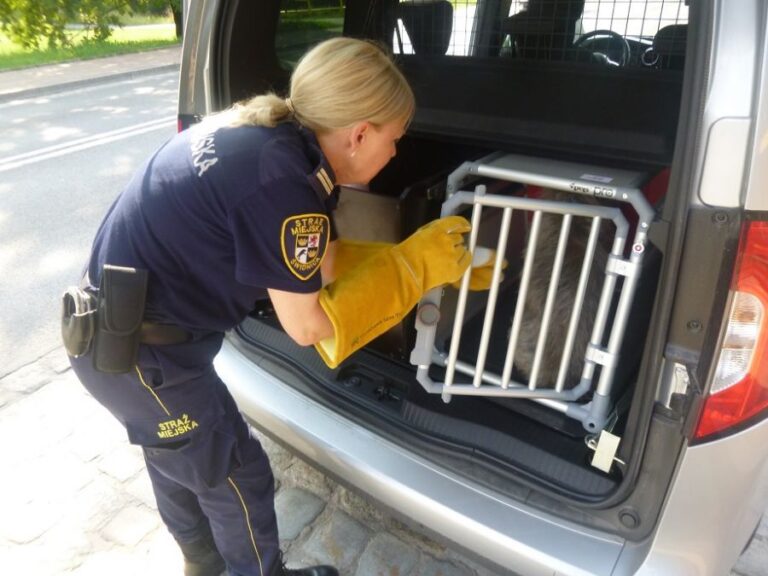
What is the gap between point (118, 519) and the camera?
83.0 inches

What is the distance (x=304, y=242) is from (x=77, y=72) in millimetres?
12062

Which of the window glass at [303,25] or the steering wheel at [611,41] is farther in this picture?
the steering wheel at [611,41]

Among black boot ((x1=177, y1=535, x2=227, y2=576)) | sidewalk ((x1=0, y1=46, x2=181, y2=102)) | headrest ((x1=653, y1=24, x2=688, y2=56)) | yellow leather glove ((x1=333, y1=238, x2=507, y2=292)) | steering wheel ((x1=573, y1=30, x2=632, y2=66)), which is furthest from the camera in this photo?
sidewalk ((x1=0, y1=46, x2=181, y2=102))

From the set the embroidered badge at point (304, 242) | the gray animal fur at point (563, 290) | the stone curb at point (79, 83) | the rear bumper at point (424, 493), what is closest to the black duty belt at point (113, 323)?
the embroidered badge at point (304, 242)

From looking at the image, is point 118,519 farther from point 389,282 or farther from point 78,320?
point 389,282

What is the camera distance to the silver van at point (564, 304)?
1079 millimetres

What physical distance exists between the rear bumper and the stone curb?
950 centimetres

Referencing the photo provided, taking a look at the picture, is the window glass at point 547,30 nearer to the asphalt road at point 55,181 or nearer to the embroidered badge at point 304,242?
the embroidered badge at point 304,242

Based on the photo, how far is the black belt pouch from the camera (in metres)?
1.35

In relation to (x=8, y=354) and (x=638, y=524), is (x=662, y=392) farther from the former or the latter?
(x=8, y=354)

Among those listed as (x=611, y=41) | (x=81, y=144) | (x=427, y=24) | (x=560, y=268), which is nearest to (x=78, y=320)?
(x=560, y=268)

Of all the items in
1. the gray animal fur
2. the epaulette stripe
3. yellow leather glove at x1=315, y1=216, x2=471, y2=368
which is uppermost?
the epaulette stripe

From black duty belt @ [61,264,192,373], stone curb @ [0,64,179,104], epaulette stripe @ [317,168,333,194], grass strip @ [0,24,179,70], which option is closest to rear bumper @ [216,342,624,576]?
black duty belt @ [61,264,192,373]

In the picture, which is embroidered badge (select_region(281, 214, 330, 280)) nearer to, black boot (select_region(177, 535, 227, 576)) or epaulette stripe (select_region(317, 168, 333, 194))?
epaulette stripe (select_region(317, 168, 333, 194))
